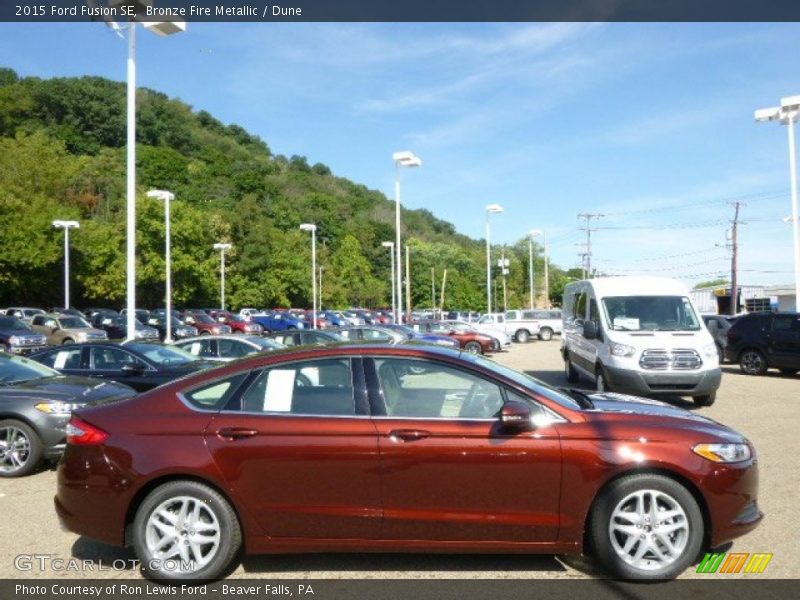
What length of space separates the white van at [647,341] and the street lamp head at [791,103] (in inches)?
714

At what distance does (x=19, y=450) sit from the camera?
7980mm

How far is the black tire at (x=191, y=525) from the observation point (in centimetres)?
452

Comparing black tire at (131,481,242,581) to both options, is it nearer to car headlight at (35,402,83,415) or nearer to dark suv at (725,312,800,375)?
car headlight at (35,402,83,415)

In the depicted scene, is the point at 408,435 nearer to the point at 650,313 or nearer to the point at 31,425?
the point at 31,425

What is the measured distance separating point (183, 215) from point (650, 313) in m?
46.3

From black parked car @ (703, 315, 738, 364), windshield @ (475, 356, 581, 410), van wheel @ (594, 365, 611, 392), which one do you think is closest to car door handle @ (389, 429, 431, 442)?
windshield @ (475, 356, 581, 410)

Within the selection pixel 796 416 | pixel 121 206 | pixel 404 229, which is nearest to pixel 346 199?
pixel 404 229

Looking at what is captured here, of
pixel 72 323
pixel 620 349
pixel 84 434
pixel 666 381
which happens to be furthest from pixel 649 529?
Result: pixel 72 323

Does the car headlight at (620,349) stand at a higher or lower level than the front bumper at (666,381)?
higher

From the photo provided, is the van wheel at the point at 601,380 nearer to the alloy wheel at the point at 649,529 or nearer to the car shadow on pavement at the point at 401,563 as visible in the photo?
the car shadow on pavement at the point at 401,563

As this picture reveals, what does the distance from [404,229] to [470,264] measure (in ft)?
64.0

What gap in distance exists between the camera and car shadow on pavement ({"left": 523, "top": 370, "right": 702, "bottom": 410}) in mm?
13222

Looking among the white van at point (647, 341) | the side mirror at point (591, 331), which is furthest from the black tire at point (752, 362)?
the side mirror at point (591, 331)

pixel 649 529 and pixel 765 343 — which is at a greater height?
pixel 765 343
